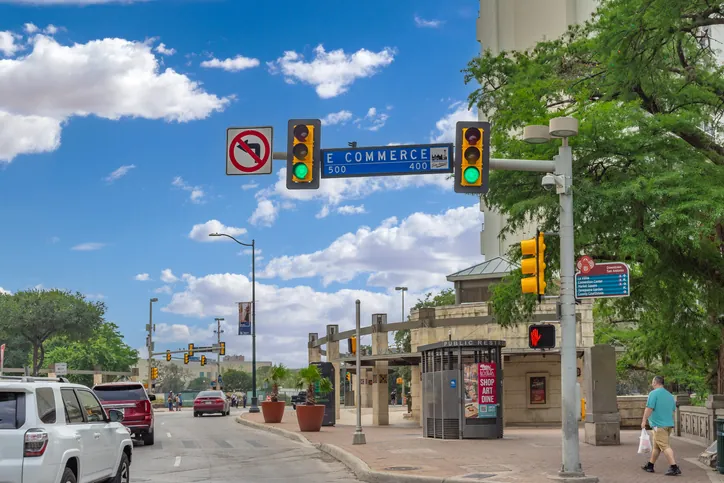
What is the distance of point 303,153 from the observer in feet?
51.1

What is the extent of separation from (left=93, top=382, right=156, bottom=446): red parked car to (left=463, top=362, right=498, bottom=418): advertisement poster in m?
9.73

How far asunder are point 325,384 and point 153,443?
9.41 m

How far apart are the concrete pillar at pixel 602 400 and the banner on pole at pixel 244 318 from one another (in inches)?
1607

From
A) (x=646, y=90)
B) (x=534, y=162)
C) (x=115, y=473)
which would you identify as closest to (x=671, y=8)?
(x=646, y=90)

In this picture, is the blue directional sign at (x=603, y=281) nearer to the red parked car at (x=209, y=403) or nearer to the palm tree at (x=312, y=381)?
the palm tree at (x=312, y=381)

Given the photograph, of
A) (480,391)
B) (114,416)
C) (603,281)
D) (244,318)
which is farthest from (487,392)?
(244,318)

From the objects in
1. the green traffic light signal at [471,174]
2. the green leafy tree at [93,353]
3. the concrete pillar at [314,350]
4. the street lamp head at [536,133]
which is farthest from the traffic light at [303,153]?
the green leafy tree at [93,353]

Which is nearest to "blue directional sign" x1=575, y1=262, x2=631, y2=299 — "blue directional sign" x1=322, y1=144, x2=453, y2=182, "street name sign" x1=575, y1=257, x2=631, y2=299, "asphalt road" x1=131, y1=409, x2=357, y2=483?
"street name sign" x1=575, y1=257, x2=631, y2=299

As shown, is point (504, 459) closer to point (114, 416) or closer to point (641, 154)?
point (641, 154)

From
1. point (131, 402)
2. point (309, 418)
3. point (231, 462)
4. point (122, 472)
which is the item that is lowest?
point (231, 462)

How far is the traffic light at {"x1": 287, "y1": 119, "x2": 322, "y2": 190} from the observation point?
51.0 feet

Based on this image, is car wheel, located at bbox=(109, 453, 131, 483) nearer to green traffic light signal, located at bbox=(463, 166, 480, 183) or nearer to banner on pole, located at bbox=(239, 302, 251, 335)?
green traffic light signal, located at bbox=(463, 166, 480, 183)

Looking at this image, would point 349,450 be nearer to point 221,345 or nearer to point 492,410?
point 492,410

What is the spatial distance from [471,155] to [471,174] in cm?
33
